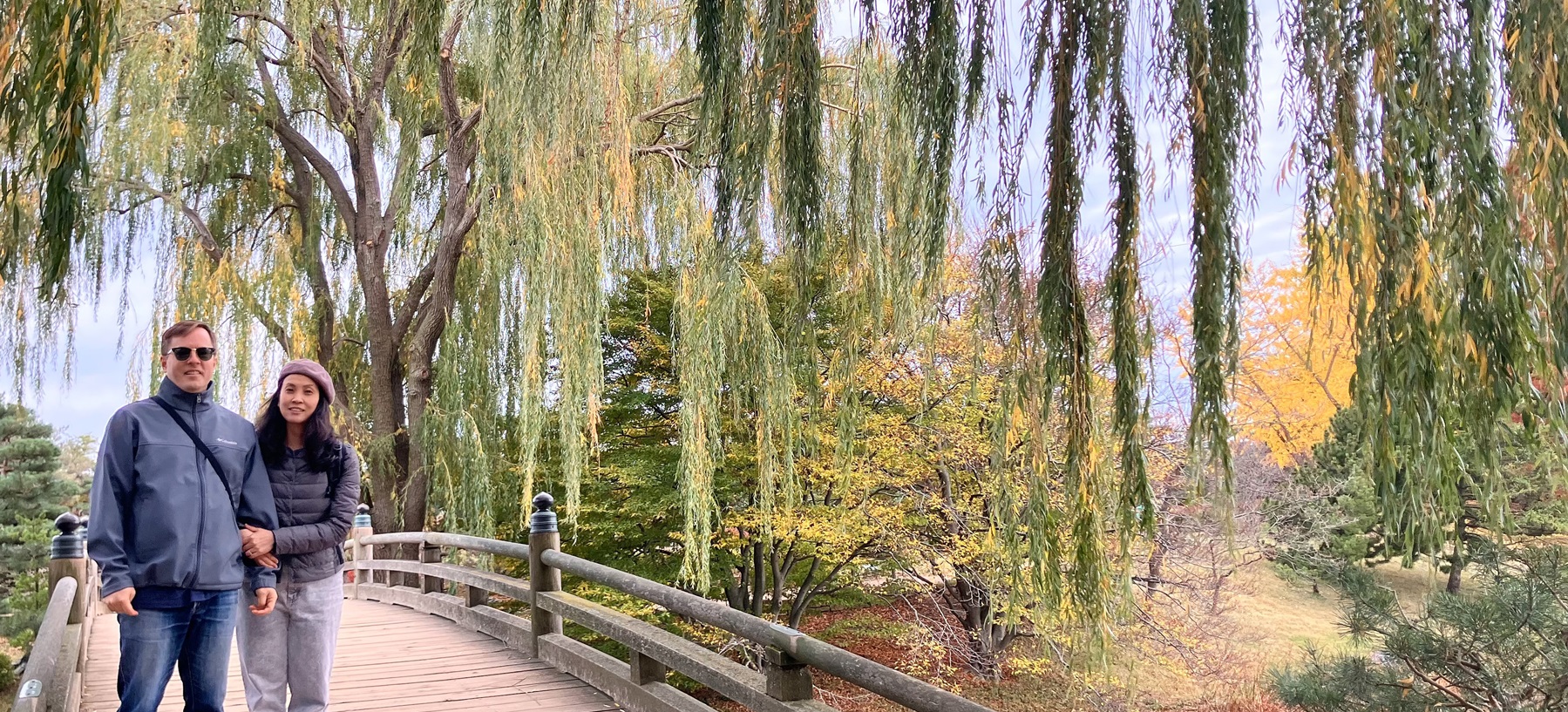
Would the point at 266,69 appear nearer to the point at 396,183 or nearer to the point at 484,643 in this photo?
the point at 396,183

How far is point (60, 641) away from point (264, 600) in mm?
620

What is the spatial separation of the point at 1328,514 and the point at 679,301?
532 inches

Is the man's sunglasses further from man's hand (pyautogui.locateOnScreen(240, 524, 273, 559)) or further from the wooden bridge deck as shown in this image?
the wooden bridge deck

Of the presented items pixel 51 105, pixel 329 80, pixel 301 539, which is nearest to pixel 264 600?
pixel 301 539

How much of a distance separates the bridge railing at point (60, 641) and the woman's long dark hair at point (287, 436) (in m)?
0.73

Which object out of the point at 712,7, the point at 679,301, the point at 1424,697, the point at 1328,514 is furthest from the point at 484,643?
the point at 1328,514

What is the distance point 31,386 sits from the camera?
8.17 meters

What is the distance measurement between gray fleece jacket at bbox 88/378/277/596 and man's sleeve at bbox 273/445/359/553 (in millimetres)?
175

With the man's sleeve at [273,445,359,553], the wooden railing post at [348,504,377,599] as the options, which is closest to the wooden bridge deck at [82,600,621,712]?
the man's sleeve at [273,445,359,553]

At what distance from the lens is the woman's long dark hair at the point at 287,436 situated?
286 centimetres

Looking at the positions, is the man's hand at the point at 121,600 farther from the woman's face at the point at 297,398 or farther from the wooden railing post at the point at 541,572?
the wooden railing post at the point at 541,572

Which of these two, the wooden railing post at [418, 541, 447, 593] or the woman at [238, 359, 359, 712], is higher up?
the woman at [238, 359, 359, 712]

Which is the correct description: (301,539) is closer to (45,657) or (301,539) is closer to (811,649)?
(45,657)

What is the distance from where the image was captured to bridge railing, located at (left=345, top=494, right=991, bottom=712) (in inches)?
111
